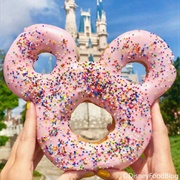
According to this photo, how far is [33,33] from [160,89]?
1.43 meters

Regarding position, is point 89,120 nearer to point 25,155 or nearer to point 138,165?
point 138,165

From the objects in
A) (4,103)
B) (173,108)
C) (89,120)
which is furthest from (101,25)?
(4,103)

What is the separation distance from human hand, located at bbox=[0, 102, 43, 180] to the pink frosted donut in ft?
0.25

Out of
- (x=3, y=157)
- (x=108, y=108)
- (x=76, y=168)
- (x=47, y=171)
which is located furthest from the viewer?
(x=3, y=157)

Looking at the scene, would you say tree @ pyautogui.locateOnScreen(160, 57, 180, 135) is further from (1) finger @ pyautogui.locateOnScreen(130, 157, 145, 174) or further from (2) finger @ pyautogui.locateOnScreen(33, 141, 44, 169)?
(2) finger @ pyautogui.locateOnScreen(33, 141, 44, 169)

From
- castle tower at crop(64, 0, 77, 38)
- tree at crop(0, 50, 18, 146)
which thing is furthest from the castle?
tree at crop(0, 50, 18, 146)

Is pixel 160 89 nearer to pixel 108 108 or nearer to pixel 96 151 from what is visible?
pixel 108 108

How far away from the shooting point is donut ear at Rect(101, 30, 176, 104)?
108 inches

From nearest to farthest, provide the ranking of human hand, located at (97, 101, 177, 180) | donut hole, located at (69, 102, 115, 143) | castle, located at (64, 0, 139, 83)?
human hand, located at (97, 101, 177, 180) → donut hole, located at (69, 102, 115, 143) → castle, located at (64, 0, 139, 83)

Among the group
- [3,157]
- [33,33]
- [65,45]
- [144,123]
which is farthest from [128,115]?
[3,157]

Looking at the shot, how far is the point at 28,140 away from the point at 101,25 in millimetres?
29550

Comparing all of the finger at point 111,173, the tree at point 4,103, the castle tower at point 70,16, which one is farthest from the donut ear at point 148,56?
the castle tower at point 70,16

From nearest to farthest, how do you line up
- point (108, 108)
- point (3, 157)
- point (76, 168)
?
point (76, 168), point (108, 108), point (3, 157)

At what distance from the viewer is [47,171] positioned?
9.98 metres
